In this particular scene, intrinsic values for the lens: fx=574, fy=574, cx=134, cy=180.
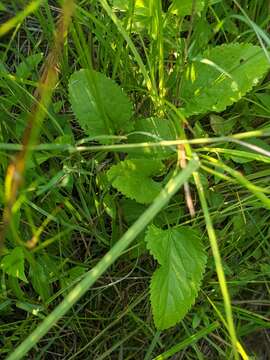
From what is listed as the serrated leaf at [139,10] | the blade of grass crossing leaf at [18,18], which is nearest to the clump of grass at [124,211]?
the serrated leaf at [139,10]

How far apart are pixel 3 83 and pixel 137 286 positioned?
457 millimetres

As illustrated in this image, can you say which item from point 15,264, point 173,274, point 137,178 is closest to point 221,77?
point 137,178

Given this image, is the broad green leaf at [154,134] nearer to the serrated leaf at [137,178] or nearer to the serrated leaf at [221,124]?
the serrated leaf at [137,178]

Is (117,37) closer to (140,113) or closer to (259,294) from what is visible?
(140,113)

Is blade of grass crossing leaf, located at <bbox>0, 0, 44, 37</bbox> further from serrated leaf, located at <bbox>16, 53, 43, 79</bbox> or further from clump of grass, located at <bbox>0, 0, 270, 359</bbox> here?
serrated leaf, located at <bbox>16, 53, 43, 79</bbox>

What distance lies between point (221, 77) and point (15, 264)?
0.48m

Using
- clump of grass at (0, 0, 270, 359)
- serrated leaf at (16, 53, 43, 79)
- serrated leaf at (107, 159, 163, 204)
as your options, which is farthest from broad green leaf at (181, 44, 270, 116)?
serrated leaf at (16, 53, 43, 79)

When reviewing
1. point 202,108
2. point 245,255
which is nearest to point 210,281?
point 245,255

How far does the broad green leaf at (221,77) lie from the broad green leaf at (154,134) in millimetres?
54

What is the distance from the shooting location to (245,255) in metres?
1.13

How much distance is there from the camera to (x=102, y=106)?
98cm

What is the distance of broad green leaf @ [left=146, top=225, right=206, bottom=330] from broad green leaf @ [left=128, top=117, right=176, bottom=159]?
5.0 inches

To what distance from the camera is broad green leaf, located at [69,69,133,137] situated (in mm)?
993

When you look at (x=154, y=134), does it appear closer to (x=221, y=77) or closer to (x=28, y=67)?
(x=221, y=77)
